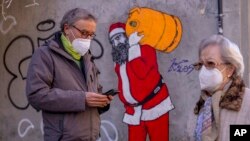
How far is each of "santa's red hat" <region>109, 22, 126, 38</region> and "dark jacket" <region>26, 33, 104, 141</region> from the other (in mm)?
2601

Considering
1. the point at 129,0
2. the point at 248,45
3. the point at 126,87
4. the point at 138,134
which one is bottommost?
the point at 138,134

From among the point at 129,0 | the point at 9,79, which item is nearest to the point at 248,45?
the point at 129,0

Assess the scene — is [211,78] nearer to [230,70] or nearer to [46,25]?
[230,70]

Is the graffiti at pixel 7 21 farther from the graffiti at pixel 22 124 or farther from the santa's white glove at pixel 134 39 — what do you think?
the santa's white glove at pixel 134 39

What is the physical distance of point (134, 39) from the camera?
20.9 feet

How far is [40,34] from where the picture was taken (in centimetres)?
686

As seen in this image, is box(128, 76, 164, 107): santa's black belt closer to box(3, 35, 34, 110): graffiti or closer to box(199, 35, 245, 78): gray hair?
box(3, 35, 34, 110): graffiti

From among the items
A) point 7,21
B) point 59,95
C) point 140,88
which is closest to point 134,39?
point 140,88

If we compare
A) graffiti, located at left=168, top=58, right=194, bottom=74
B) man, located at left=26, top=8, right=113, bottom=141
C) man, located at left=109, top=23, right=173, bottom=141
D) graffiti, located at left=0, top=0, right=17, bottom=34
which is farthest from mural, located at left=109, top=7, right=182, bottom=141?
man, located at left=26, top=8, right=113, bottom=141

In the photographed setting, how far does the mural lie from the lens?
20.4 feet

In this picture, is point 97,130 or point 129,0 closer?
point 97,130

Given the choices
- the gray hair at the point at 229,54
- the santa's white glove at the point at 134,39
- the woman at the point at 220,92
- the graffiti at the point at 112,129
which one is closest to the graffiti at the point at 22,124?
the graffiti at the point at 112,129

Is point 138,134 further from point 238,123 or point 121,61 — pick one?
point 238,123

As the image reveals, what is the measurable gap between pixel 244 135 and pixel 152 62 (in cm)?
341
